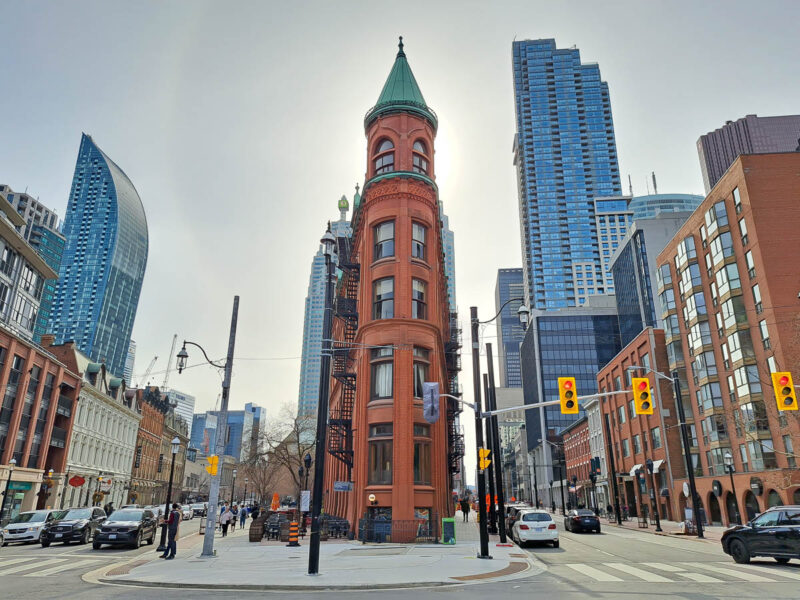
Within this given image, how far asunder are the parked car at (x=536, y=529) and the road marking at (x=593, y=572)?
24.0 feet

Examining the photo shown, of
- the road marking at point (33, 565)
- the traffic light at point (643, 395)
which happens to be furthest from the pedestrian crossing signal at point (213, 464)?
the traffic light at point (643, 395)

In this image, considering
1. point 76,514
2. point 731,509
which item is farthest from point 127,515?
point 731,509

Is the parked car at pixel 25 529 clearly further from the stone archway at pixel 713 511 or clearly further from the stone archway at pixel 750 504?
the stone archway at pixel 713 511

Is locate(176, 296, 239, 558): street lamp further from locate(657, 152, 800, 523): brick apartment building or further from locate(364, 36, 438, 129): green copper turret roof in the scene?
locate(657, 152, 800, 523): brick apartment building

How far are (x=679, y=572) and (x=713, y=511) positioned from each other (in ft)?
138

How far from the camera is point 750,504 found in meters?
44.7

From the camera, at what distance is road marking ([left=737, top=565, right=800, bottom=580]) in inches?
573

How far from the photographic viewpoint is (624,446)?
69125 millimetres

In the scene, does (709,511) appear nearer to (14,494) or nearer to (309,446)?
(309,446)

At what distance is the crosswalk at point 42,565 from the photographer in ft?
53.4

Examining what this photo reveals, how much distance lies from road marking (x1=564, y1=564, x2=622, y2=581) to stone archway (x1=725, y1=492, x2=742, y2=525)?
37081 millimetres

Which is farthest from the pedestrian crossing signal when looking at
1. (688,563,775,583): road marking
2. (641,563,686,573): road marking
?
(688,563,775,583): road marking

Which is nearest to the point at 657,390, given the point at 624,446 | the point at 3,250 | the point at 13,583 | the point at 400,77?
the point at 624,446

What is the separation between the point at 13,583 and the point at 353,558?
10.5 m
